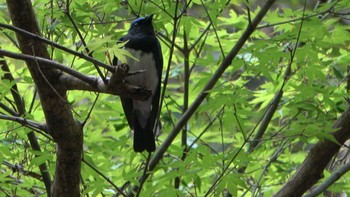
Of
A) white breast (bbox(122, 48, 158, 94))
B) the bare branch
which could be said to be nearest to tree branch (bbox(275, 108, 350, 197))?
white breast (bbox(122, 48, 158, 94))

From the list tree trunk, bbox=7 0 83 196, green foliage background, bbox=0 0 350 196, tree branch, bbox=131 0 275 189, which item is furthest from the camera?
tree branch, bbox=131 0 275 189

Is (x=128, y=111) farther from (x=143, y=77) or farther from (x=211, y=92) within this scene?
(x=211, y=92)

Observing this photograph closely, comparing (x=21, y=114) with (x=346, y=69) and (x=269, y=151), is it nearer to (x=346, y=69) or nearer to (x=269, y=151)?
(x=269, y=151)

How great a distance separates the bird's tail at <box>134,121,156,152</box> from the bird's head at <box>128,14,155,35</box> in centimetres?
47

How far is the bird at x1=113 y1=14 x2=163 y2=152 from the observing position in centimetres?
276

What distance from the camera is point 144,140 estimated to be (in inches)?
109

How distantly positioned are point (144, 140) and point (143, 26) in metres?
0.53

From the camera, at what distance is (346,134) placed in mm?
2783

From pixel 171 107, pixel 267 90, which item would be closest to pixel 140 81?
pixel 171 107

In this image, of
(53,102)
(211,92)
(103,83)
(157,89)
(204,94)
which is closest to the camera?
(103,83)

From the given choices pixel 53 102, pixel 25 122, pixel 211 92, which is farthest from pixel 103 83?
pixel 211 92

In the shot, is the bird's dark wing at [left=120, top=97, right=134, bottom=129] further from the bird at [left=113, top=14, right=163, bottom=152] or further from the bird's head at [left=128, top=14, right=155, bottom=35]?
the bird's head at [left=128, top=14, right=155, bottom=35]

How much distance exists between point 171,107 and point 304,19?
0.99 meters

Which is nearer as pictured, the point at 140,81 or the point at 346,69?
the point at 140,81
